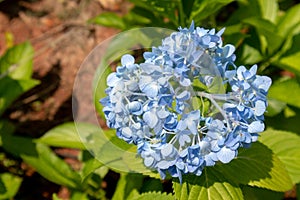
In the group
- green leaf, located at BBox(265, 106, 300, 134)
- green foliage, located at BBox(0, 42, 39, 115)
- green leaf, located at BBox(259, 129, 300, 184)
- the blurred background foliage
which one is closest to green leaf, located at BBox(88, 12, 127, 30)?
the blurred background foliage

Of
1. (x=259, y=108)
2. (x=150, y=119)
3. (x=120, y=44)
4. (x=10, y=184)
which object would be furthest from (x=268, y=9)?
(x=10, y=184)

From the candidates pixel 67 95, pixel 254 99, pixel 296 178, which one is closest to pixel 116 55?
pixel 67 95

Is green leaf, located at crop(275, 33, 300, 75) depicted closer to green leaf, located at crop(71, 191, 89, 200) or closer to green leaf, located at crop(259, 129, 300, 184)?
green leaf, located at crop(259, 129, 300, 184)

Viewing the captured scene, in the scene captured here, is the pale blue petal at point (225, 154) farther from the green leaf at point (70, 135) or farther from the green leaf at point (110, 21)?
the green leaf at point (110, 21)

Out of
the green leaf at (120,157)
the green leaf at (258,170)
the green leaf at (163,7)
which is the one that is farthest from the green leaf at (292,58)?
the green leaf at (120,157)

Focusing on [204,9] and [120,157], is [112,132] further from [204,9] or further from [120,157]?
[204,9]
